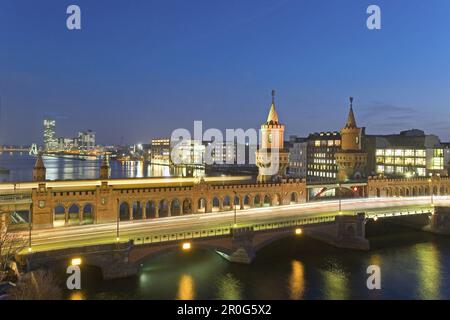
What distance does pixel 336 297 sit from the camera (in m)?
44.5

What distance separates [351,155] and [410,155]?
65.6m

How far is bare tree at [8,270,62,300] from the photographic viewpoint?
2903 centimetres

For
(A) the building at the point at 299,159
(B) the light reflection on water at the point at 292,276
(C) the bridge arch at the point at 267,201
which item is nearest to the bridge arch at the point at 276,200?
(C) the bridge arch at the point at 267,201

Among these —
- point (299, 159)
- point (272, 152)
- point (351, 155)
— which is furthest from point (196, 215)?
point (299, 159)

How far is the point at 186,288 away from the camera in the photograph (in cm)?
4562

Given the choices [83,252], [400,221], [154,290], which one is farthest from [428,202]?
[83,252]

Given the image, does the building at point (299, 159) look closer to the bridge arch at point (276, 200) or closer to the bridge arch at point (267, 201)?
the bridge arch at point (267, 201)

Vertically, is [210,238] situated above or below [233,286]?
above

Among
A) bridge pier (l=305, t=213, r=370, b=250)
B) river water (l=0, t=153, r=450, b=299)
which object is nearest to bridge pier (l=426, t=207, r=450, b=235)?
river water (l=0, t=153, r=450, b=299)

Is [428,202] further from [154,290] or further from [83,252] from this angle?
[83,252]

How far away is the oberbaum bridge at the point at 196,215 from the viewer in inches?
1780
